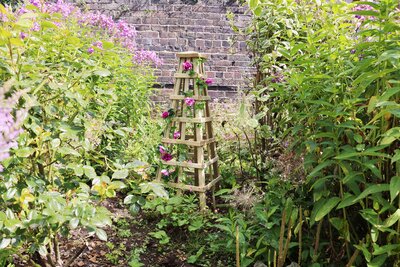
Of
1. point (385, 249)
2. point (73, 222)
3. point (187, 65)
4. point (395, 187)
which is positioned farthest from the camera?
point (187, 65)

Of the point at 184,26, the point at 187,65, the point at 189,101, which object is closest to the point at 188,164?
the point at 189,101

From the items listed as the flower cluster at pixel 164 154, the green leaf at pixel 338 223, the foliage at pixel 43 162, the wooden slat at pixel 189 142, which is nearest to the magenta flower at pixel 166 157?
the flower cluster at pixel 164 154

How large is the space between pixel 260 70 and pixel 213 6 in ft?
14.9

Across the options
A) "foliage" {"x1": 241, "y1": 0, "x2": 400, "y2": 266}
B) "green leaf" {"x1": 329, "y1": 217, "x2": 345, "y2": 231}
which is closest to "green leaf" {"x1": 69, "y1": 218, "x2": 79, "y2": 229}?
"foliage" {"x1": 241, "y1": 0, "x2": 400, "y2": 266}

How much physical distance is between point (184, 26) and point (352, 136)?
5825 mm

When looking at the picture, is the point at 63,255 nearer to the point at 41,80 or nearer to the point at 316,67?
the point at 41,80

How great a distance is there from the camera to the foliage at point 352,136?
5.14 feet

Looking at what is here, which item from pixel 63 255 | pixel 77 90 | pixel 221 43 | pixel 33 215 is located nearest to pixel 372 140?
pixel 77 90

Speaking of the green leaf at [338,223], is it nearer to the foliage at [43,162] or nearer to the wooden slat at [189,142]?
the foliage at [43,162]

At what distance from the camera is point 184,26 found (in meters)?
7.20

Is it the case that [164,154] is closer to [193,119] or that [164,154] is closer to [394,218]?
[193,119]

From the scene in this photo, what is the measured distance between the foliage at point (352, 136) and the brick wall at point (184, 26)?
5005mm

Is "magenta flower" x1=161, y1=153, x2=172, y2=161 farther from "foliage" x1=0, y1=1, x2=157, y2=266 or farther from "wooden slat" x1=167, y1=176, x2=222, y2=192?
"foliage" x1=0, y1=1, x2=157, y2=266

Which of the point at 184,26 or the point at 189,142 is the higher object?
the point at 184,26
